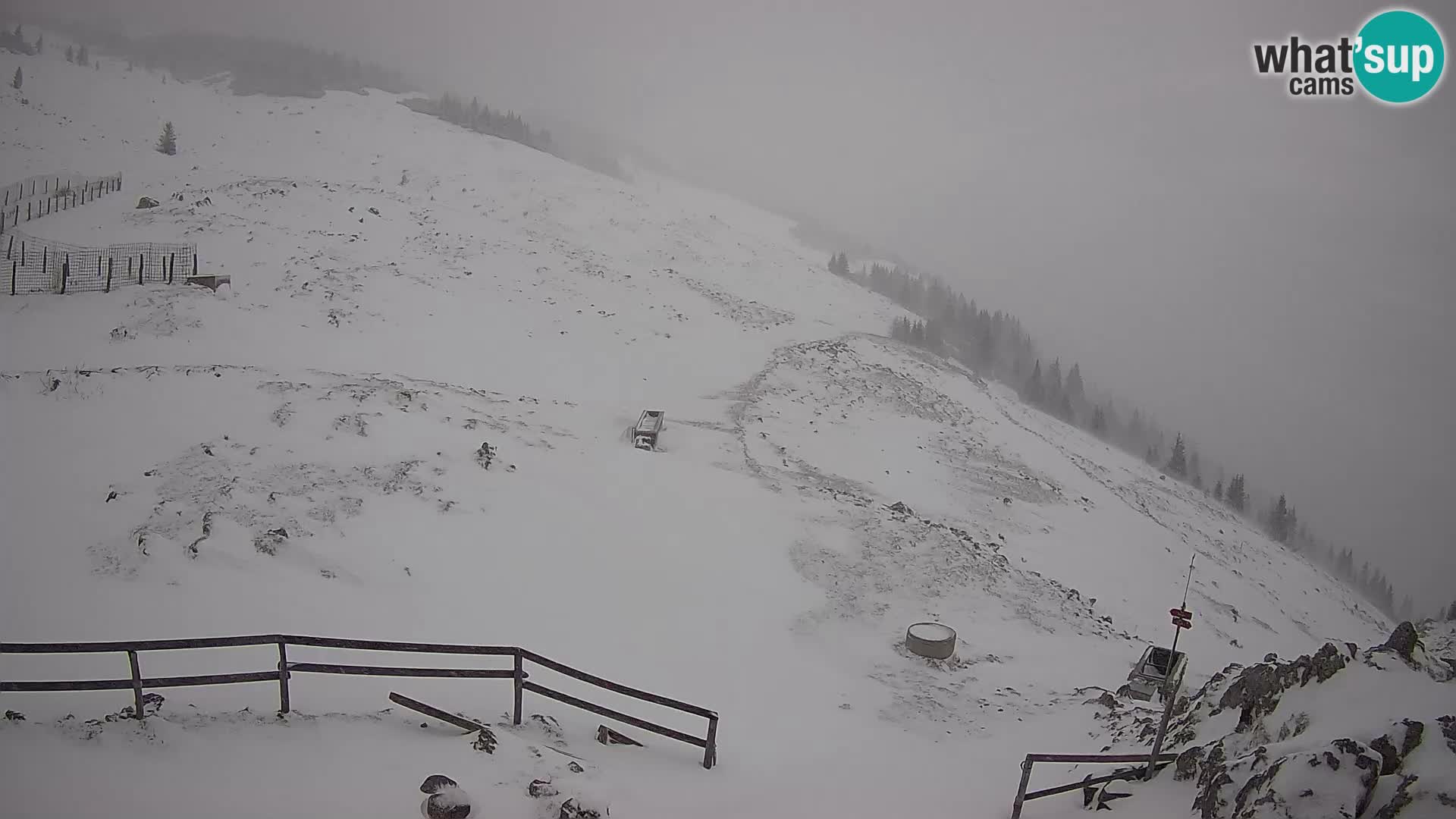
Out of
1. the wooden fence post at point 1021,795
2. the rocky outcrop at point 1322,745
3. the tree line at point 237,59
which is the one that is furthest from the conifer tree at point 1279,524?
the tree line at point 237,59

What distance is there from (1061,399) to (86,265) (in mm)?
80383

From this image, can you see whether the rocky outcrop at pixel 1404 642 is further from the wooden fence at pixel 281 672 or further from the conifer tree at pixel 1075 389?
the conifer tree at pixel 1075 389

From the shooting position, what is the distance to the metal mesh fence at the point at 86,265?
31.8m

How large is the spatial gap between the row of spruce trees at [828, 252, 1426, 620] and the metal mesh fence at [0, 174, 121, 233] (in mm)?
56214

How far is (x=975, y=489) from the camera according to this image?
32906mm

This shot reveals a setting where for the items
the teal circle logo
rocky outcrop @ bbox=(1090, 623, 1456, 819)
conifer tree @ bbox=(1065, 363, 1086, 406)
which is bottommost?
conifer tree @ bbox=(1065, 363, 1086, 406)

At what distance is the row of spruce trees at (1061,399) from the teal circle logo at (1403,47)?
30.8 m

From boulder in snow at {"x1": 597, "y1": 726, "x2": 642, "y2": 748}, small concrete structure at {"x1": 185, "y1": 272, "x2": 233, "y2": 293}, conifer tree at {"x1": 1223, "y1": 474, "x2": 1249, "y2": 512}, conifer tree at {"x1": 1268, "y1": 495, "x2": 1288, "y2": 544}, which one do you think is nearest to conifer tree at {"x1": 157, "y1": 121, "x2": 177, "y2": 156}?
small concrete structure at {"x1": 185, "y1": 272, "x2": 233, "y2": 293}

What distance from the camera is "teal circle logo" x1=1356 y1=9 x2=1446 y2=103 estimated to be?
97.9ft

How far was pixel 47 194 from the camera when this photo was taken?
4712cm

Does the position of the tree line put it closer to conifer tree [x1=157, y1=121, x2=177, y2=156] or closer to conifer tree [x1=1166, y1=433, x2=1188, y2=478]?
conifer tree [x1=157, y1=121, x2=177, y2=156]

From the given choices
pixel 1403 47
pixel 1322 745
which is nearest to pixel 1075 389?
pixel 1403 47

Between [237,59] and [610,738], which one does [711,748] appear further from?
[237,59]

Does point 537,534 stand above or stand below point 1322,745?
below
